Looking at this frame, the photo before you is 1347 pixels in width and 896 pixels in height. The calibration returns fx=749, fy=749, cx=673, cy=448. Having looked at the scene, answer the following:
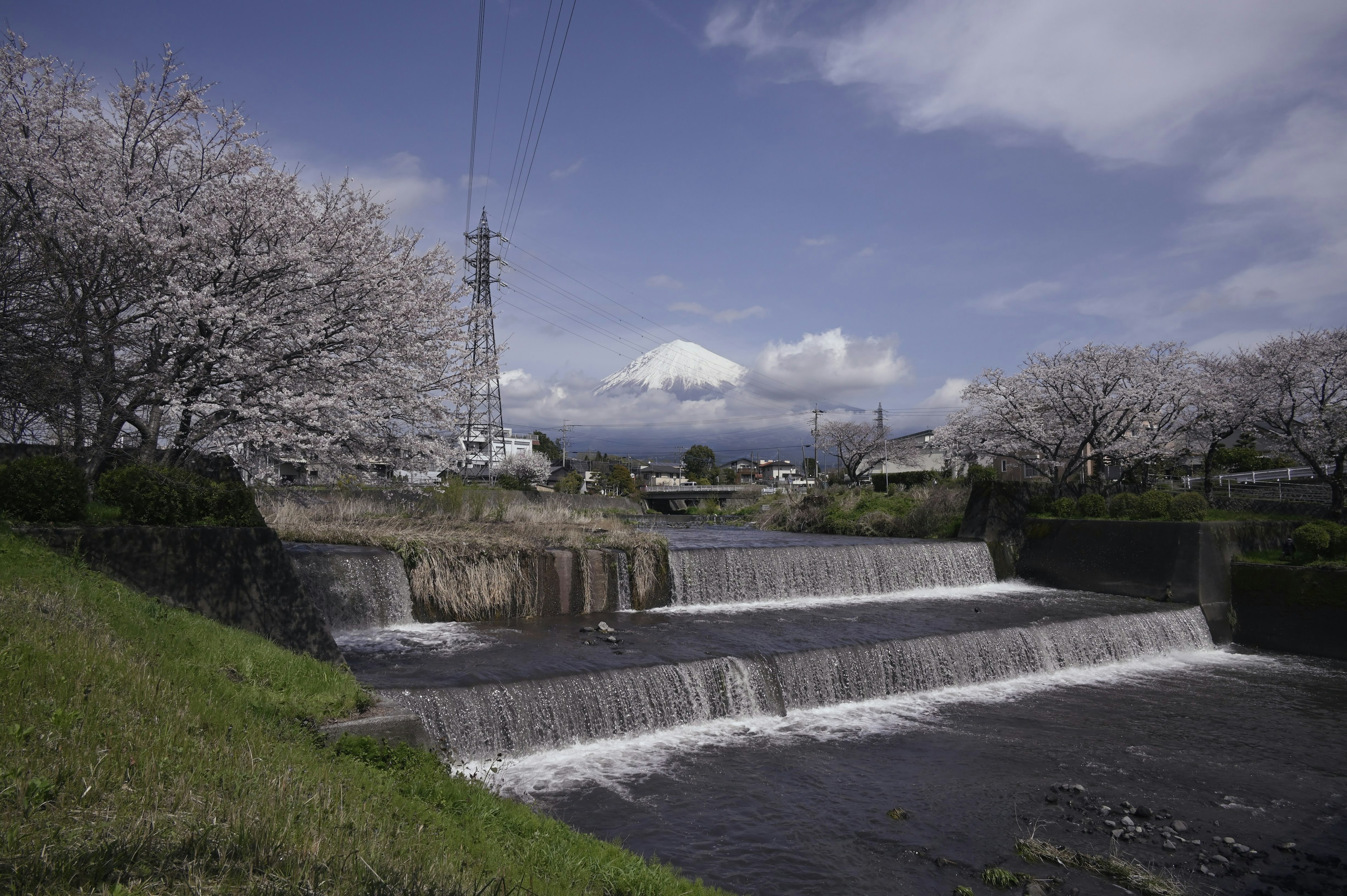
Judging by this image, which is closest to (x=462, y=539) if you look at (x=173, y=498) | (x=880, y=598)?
(x=173, y=498)

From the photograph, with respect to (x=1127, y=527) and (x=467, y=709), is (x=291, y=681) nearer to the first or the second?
(x=467, y=709)

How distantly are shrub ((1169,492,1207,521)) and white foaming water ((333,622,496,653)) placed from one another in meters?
18.4

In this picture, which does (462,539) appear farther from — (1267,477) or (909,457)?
(909,457)

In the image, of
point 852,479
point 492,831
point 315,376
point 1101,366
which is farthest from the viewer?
point 852,479

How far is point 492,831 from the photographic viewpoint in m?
4.75

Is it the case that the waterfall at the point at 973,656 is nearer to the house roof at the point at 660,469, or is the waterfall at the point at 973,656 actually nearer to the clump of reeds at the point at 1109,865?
the clump of reeds at the point at 1109,865

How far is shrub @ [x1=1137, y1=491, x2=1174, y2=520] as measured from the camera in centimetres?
2072

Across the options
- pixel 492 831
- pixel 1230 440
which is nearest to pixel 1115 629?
pixel 492 831

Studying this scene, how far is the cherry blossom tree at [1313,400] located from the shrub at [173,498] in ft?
88.3

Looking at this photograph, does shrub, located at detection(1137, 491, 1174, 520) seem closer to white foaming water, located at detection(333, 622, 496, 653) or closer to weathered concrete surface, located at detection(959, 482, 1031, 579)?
weathered concrete surface, located at detection(959, 482, 1031, 579)

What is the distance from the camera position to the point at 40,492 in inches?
334

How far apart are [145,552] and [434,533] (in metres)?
7.03

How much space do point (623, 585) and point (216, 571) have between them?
8535 mm

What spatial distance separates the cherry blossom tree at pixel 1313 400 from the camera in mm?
21797
